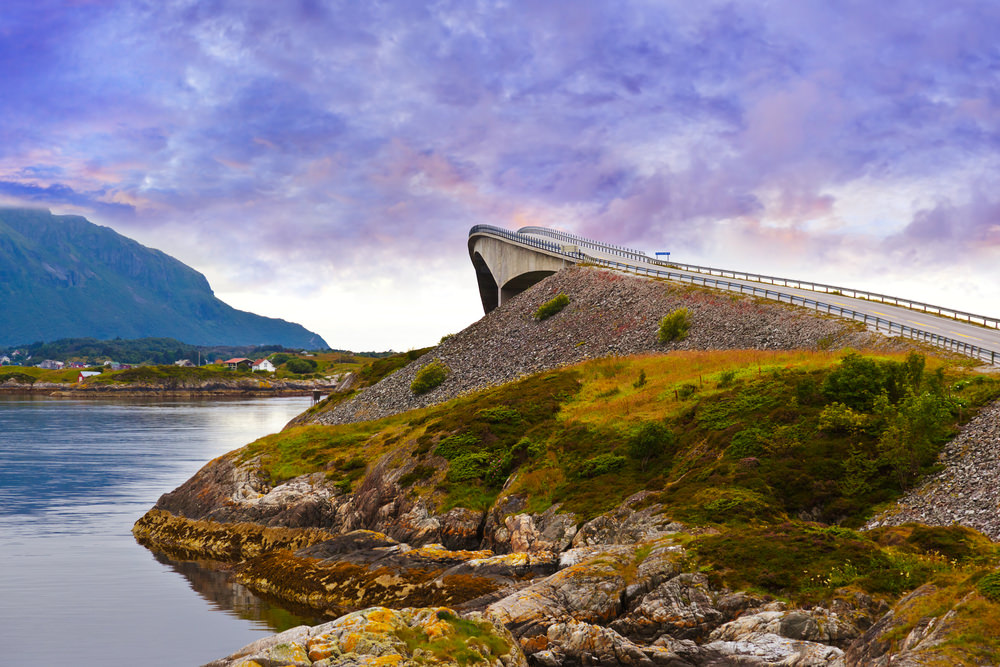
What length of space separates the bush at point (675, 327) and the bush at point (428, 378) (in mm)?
20555

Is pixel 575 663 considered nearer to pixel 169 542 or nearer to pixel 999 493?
pixel 999 493

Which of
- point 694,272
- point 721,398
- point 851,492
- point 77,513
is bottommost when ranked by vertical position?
point 77,513

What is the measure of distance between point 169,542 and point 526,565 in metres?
26.2

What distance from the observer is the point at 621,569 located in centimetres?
2256

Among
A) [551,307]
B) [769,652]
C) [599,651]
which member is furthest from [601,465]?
[551,307]

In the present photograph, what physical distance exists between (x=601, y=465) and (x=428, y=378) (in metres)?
37.8

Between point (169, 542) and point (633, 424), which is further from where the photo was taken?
point (169, 542)

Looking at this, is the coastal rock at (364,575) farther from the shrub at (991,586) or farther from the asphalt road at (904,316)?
the asphalt road at (904,316)

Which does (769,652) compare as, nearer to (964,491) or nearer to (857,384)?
(964,491)

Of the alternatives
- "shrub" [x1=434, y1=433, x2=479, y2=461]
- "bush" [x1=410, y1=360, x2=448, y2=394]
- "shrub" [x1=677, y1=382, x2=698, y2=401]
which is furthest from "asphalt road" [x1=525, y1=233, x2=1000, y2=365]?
"shrub" [x1=434, y1=433, x2=479, y2=461]

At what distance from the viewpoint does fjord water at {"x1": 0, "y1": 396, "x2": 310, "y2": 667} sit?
88.0 ft

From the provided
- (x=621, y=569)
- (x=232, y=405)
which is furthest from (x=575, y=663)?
(x=232, y=405)

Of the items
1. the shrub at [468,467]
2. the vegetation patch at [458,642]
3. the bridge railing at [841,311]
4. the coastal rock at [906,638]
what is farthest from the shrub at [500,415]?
the coastal rock at [906,638]

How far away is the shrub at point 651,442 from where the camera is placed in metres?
33.5
